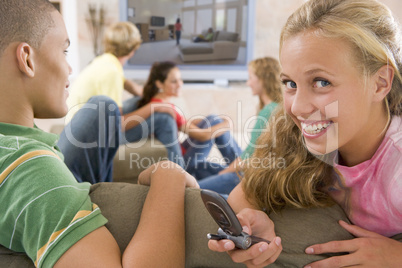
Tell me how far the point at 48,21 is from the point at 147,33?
3193 mm

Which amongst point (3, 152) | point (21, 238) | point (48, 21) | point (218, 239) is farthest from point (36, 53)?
point (218, 239)

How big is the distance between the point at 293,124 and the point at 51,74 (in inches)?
21.7

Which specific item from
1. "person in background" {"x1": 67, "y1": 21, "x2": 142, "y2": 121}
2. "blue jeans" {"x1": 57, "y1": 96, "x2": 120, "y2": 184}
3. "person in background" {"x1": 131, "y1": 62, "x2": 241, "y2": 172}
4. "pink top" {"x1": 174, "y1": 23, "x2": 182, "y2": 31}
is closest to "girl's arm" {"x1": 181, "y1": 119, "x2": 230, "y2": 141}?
"person in background" {"x1": 131, "y1": 62, "x2": 241, "y2": 172}

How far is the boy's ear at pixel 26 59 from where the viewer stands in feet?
2.59

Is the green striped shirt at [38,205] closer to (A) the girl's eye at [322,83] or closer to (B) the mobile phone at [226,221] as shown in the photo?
(B) the mobile phone at [226,221]

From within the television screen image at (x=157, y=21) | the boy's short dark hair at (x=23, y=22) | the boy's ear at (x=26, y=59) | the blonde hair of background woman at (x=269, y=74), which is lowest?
the blonde hair of background woman at (x=269, y=74)

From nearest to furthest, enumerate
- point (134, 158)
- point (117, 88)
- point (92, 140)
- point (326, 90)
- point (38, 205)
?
point (38, 205), point (326, 90), point (92, 140), point (134, 158), point (117, 88)

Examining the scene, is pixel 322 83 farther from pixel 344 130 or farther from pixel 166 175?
pixel 166 175

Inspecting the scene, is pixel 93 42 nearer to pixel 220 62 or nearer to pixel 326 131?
pixel 220 62

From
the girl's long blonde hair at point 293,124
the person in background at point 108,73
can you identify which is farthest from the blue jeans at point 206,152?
the girl's long blonde hair at point 293,124

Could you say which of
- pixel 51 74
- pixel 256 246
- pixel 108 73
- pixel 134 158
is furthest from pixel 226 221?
pixel 108 73

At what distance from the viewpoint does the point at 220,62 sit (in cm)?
404

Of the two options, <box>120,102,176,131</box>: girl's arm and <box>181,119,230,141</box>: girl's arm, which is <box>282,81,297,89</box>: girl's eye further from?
<box>181,119,230,141</box>: girl's arm

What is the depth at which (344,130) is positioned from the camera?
81 cm
